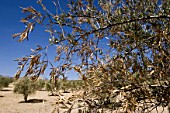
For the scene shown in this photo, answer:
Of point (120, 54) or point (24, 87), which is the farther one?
point (24, 87)

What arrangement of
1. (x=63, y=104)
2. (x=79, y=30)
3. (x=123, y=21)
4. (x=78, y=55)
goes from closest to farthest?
(x=63, y=104) → (x=123, y=21) → (x=79, y=30) → (x=78, y=55)

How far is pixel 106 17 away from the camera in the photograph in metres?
3.23

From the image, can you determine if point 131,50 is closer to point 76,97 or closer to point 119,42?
point 119,42

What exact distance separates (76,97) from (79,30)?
117 cm

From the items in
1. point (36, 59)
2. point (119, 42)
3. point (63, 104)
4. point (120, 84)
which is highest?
point (119, 42)

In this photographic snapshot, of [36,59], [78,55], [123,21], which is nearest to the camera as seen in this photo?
[36,59]

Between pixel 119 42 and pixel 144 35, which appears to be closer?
pixel 144 35

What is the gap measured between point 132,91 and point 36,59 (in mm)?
932

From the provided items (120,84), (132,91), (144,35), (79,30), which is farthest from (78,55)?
(132,91)

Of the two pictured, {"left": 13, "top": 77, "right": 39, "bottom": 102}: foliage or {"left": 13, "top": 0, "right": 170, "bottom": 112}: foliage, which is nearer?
{"left": 13, "top": 0, "right": 170, "bottom": 112}: foliage

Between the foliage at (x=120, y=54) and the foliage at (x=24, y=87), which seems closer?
the foliage at (x=120, y=54)

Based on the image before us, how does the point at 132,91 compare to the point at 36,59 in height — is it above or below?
below

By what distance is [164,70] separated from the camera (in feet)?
7.84

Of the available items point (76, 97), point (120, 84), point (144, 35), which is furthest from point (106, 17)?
point (76, 97)
